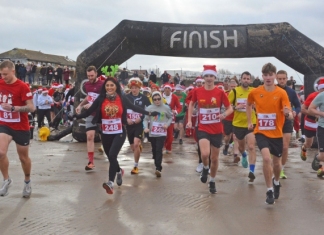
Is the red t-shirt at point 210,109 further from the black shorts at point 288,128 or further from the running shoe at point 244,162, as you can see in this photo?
the running shoe at point 244,162

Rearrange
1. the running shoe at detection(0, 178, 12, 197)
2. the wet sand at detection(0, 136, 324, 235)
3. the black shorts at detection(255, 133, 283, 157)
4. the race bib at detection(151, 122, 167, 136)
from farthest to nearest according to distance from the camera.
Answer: the race bib at detection(151, 122, 167, 136) < the running shoe at detection(0, 178, 12, 197) < the black shorts at detection(255, 133, 283, 157) < the wet sand at detection(0, 136, 324, 235)

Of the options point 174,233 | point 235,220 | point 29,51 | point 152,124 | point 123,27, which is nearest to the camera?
point 174,233

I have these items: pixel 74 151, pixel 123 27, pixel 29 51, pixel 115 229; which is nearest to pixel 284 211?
pixel 115 229

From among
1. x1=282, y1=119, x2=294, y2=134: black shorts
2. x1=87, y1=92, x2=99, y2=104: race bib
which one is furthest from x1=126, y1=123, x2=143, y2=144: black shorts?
x1=282, y1=119, x2=294, y2=134: black shorts

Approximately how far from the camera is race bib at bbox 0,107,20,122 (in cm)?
722

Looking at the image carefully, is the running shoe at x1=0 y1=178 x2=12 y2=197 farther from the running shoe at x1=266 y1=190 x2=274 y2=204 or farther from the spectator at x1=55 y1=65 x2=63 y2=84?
the spectator at x1=55 y1=65 x2=63 y2=84

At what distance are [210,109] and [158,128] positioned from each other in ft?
6.92

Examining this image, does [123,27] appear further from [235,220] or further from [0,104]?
[235,220]

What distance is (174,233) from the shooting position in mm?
5637

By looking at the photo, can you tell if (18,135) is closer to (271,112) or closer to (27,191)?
(27,191)

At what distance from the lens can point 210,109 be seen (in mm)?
8039

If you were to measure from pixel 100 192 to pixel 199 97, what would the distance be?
213 cm

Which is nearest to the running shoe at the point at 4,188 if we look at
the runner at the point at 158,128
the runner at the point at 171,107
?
the runner at the point at 158,128

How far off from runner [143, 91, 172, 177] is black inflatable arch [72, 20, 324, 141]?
195 inches
